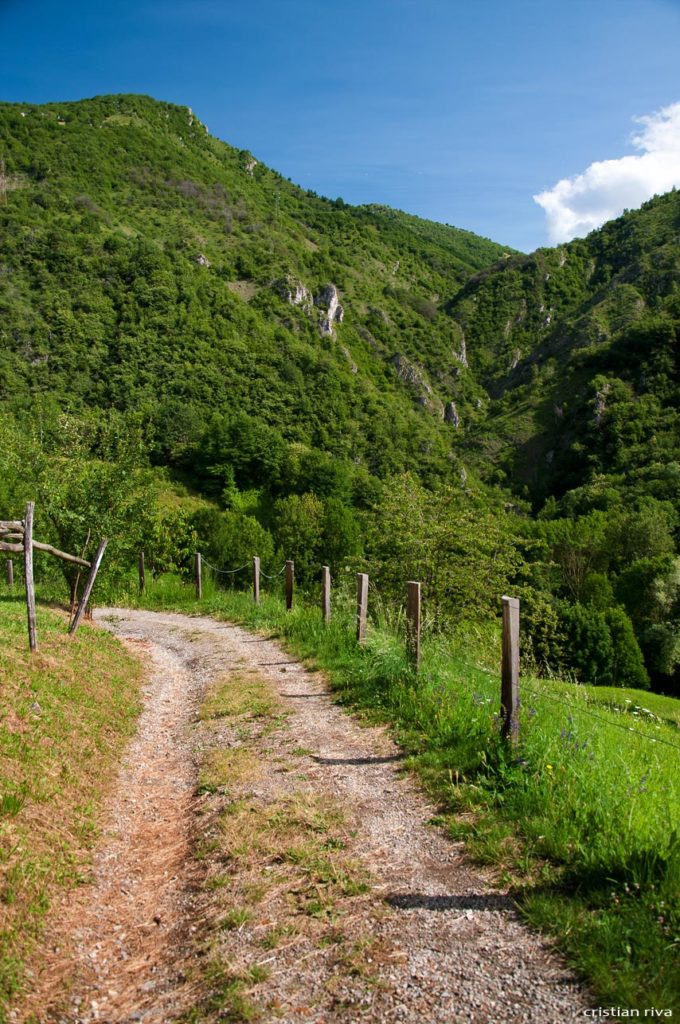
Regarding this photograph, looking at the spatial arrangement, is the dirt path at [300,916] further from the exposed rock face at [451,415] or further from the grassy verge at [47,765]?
the exposed rock face at [451,415]

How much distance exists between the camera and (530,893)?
3258 millimetres

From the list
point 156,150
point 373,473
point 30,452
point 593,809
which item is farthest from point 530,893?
point 156,150

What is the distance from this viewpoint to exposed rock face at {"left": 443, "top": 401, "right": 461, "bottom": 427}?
477 feet

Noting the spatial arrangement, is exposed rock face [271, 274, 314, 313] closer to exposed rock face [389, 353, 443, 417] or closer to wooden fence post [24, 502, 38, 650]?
exposed rock face [389, 353, 443, 417]

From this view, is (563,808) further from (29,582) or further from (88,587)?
(88,587)

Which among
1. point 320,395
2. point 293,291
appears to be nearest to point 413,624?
point 320,395

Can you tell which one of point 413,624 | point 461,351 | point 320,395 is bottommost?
point 413,624

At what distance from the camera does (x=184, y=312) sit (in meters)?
110

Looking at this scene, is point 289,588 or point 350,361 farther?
point 350,361

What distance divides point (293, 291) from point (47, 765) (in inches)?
5605

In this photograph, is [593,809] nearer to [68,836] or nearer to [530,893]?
[530,893]

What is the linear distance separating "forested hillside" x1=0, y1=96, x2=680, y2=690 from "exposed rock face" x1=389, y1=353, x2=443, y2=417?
3.68 feet

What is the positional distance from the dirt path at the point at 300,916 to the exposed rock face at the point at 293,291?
141 metres

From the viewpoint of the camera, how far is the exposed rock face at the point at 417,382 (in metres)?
146
